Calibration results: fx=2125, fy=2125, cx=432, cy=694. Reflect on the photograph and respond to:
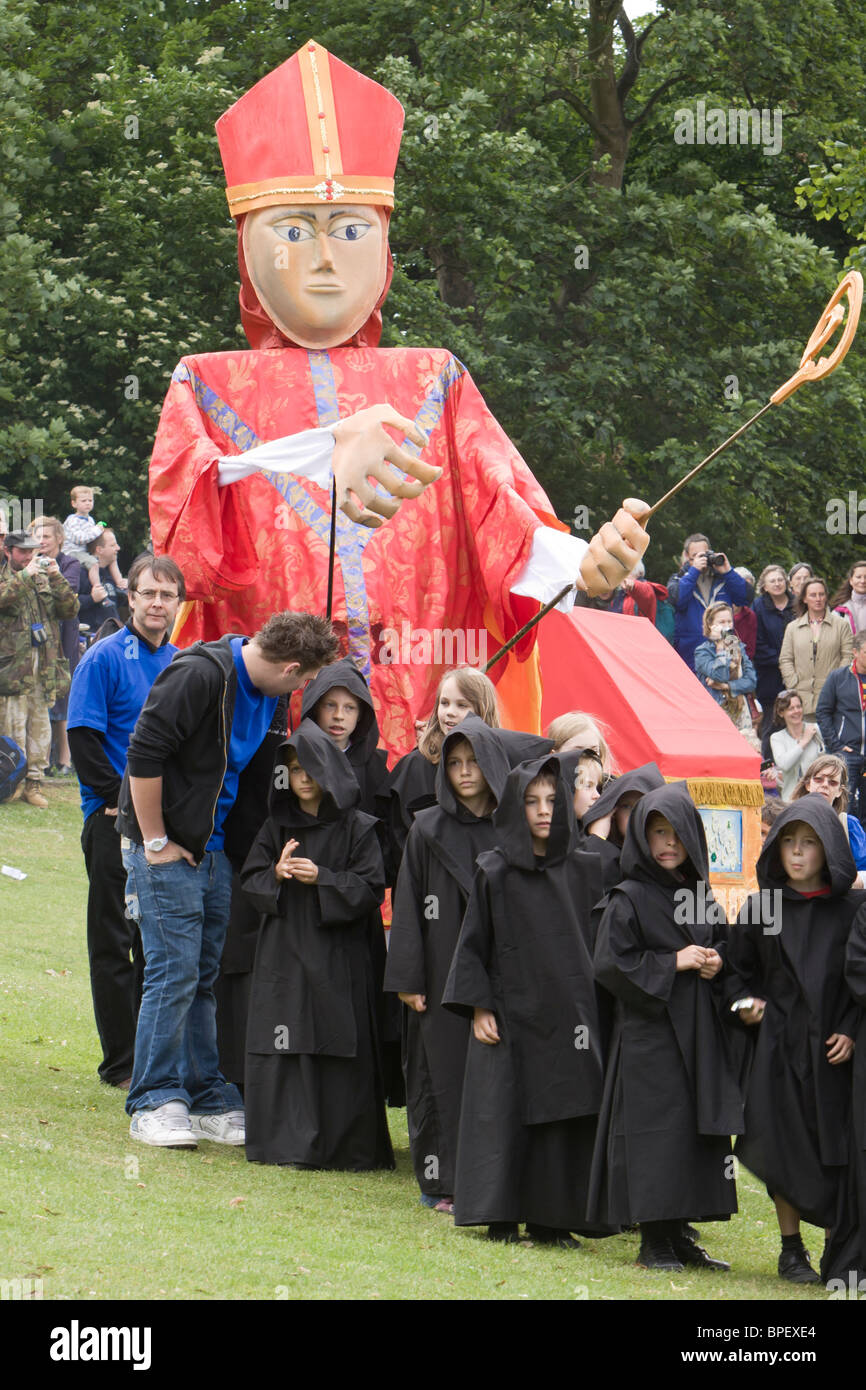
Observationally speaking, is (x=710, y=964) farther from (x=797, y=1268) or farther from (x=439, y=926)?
(x=439, y=926)

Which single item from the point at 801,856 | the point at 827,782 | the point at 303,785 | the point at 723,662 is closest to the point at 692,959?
the point at 801,856

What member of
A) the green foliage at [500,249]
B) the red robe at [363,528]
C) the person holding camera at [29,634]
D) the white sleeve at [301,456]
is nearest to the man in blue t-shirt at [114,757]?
the red robe at [363,528]

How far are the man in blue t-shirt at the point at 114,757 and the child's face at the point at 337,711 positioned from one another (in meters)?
0.66

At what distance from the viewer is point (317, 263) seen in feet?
26.9

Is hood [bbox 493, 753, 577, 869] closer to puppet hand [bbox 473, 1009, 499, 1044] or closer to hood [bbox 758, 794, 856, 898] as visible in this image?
puppet hand [bbox 473, 1009, 499, 1044]

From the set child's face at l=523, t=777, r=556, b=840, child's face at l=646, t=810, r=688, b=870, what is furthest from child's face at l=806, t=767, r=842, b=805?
→ child's face at l=523, t=777, r=556, b=840

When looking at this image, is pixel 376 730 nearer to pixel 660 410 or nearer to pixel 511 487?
pixel 511 487

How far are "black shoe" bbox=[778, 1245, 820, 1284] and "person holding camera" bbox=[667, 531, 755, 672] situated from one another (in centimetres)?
913

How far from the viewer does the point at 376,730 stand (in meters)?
7.89

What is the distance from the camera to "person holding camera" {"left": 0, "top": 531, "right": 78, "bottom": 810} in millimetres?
15055

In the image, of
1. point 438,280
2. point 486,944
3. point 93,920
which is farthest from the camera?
point 438,280

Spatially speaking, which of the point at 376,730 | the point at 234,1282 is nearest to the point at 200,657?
the point at 376,730

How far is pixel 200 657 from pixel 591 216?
13606 mm

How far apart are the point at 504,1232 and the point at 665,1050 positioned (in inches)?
29.6
